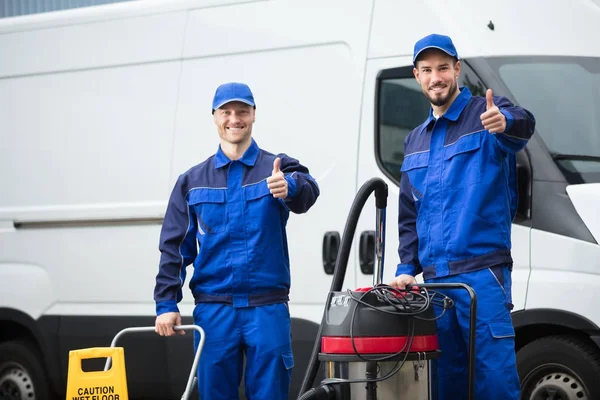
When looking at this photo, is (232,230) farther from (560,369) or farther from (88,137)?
(88,137)

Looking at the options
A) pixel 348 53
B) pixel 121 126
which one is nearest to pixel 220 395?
pixel 348 53

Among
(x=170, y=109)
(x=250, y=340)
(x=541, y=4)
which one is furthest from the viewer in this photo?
(x=170, y=109)

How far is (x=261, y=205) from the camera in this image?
511 centimetres

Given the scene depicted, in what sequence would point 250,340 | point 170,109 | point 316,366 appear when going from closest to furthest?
point 316,366, point 250,340, point 170,109

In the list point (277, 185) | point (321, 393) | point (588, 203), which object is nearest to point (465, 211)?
point (277, 185)

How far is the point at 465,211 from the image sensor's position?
450 centimetres

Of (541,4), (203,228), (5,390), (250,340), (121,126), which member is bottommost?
(5,390)

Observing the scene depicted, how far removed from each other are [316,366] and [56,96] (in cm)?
435

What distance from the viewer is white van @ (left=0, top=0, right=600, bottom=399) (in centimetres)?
622

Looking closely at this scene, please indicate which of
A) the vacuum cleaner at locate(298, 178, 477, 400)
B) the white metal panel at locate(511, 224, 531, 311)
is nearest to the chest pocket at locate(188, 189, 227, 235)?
the vacuum cleaner at locate(298, 178, 477, 400)

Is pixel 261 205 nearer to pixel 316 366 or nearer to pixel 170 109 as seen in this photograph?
pixel 316 366

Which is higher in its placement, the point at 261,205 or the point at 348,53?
the point at 348,53

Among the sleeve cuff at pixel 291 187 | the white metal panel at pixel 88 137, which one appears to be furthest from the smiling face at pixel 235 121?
the white metal panel at pixel 88 137

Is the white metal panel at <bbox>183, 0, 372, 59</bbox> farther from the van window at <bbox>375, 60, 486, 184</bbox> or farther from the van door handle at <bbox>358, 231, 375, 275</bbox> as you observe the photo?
the van door handle at <bbox>358, 231, 375, 275</bbox>
